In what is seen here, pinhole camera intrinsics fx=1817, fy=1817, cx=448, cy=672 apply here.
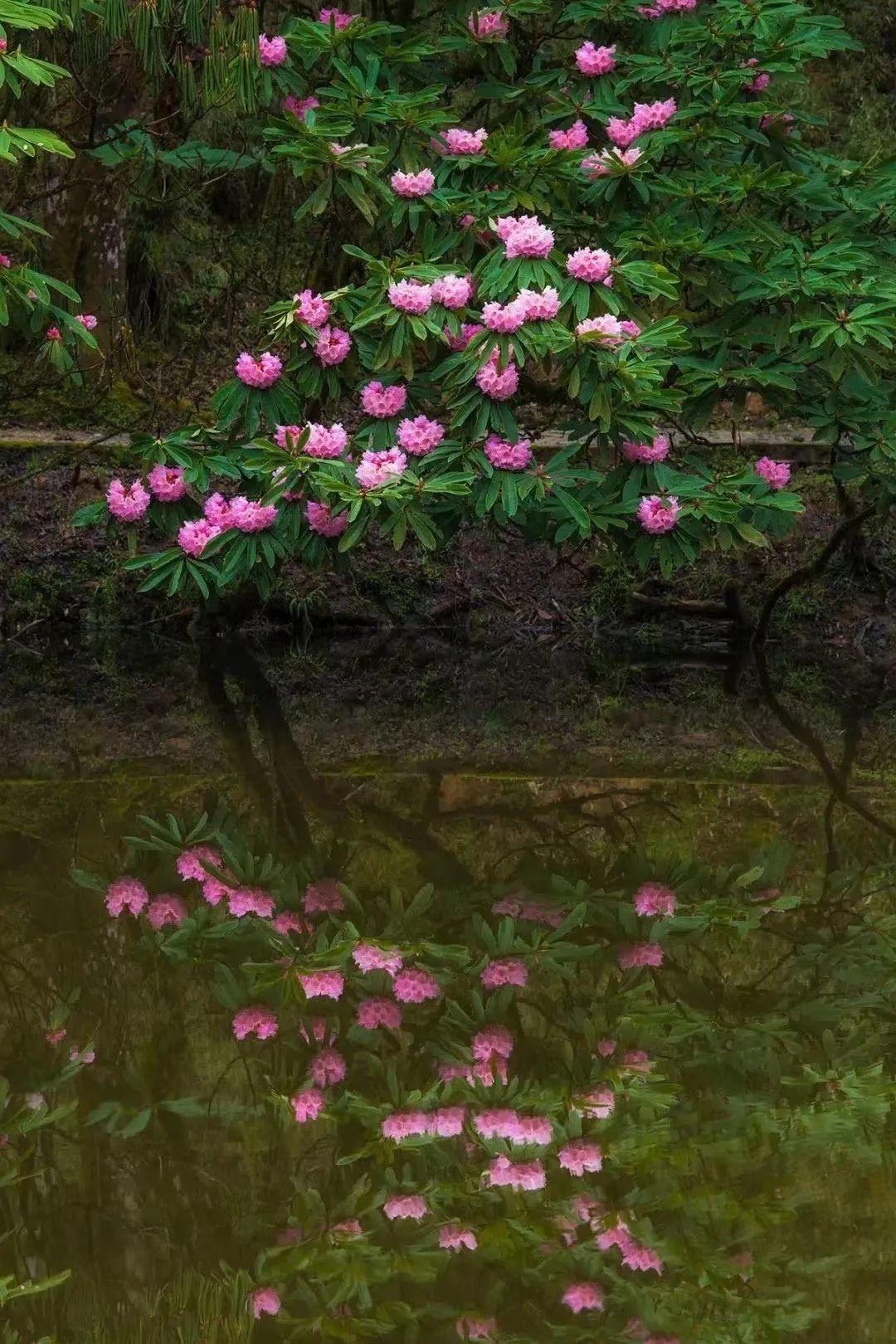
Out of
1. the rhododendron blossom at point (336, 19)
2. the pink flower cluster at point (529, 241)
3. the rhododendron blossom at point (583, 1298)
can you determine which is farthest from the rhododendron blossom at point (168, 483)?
the rhododendron blossom at point (583, 1298)

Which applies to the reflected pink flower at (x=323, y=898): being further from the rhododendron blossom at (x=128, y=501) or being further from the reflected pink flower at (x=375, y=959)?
the rhododendron blossom at (x=128, y=501)

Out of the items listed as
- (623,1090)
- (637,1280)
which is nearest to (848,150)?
(623,1090)

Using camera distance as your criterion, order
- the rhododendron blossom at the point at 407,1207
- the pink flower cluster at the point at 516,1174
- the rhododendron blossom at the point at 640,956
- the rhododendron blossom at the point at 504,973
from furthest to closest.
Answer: the rhododendron blossom at the point at 640,956 < the rhododendron blossom at the point at 504,973 < the pink flower cluster at the point at 516,1174 < the rhododendron blossom at the point at 407,1207

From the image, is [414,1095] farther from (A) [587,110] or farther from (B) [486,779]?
(A) [587,110]

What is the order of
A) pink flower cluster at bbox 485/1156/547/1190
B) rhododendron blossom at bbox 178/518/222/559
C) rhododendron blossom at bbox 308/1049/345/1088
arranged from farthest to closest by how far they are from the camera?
rhododendron blossom at bbox 178/518/222/559 < rhododendron blossom at bbox 308/1049/345/1088 < pink flower cluster at bbox 485/1156/547/1190

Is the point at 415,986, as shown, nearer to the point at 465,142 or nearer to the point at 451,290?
the point at 451,290

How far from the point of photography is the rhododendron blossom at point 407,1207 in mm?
3352

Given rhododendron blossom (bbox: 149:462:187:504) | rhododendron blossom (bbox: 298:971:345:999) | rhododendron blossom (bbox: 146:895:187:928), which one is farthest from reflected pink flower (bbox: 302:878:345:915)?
rhododendron blossom (bbox: 149:462:187:504)

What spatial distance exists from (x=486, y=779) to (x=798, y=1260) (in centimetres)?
369

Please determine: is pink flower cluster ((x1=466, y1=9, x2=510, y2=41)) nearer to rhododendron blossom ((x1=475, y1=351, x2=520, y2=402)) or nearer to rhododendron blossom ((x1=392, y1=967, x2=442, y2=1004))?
rhododendron blossom ((x1=475, y1=351, x2=520, y2=402))

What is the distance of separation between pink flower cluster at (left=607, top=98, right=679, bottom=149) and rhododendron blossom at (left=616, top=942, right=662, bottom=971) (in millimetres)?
3749

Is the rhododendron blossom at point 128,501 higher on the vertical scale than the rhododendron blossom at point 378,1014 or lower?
lower

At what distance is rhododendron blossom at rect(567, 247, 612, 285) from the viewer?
6652mm

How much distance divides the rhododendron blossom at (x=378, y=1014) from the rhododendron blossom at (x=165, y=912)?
852 mm
